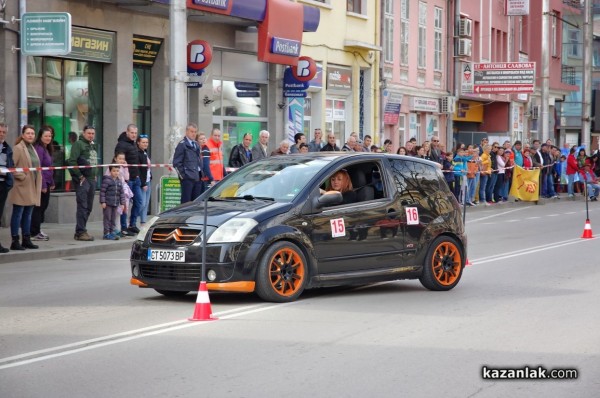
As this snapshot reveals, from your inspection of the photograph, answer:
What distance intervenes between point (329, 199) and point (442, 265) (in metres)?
1.88

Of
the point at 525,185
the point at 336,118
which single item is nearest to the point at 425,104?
the point at 525,185

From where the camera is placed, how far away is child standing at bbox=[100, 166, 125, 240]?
20.4 metres

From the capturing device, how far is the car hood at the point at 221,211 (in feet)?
39.3

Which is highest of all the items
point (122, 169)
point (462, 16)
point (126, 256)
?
point (462, 16)

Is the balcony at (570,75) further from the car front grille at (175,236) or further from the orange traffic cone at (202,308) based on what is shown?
the orange traffic cone at (202,308)

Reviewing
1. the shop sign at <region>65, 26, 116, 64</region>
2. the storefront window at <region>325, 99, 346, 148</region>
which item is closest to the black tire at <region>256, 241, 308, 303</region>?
the shop sign at <region>65, 26, 116, 64</region>

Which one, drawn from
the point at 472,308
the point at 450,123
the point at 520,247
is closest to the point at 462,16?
the point at 450,123

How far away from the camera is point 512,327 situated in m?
10.8

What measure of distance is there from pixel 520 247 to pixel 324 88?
16.3 meters

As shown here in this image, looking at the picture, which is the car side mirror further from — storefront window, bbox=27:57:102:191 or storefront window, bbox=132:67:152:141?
storefront window, bbox=132:67:152:141

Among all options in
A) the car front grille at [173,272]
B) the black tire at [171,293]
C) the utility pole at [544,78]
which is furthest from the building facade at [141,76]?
the utility pole at [544,78]

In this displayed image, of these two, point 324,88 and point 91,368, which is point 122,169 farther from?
point 324,88

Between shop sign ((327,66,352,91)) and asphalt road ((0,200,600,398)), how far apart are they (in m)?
21.0

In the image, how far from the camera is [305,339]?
9.88 meters
